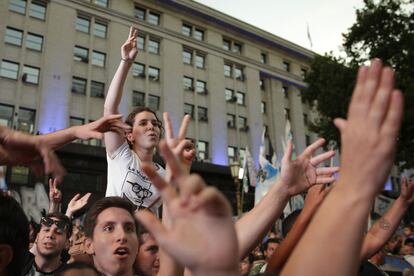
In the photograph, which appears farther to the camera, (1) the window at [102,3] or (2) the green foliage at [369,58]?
(1) the window at [102,3]

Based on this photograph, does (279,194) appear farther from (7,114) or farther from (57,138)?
(7,114)

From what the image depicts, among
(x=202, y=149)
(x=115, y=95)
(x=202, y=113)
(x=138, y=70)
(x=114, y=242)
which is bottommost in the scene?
(x=114, y=242)

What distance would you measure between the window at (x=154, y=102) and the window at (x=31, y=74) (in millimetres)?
6605

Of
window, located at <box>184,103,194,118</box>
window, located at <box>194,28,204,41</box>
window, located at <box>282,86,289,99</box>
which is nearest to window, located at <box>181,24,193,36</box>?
window, located at <box>194,28,204,41</box>

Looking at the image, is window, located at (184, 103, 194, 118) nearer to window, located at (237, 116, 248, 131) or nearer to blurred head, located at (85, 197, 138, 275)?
window, located at (237, 116, 248, 131)

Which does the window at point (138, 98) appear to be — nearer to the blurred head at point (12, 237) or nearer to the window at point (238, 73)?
the window at point (238, 73)

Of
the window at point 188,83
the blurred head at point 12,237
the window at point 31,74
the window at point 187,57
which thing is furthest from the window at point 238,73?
the blurred head at point 12,237

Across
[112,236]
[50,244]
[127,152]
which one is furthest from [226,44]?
[112,236]

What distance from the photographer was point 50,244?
11.9ft

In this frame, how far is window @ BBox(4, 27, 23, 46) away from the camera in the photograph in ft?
65.4

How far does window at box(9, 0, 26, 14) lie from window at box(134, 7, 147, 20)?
687 centimetres

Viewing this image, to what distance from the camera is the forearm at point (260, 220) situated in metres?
1.90

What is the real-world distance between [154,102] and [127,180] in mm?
21166

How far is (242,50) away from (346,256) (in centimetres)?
3008
